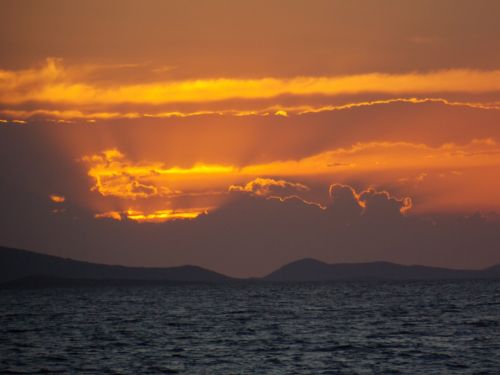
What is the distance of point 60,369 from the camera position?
64438 mm

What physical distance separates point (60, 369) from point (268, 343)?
77.4 ft

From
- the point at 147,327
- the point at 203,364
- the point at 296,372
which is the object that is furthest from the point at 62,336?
the point at 296,372

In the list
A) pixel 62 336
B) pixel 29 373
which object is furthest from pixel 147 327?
pixel 29 373

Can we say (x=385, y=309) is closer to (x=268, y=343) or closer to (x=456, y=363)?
(x=268, y=343)

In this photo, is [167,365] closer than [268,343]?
Yes

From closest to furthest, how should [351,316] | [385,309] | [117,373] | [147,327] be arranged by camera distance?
[117,373]
[147,327]
[351,316]
[385,309]

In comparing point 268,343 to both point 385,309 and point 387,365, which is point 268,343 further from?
point 385,309

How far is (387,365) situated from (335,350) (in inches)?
407

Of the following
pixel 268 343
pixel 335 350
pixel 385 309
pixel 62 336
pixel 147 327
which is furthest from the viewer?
pixel 385 309

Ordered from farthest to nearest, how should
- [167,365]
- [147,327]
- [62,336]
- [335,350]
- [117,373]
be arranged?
[147,327] < [62,336] < [335,350] < [167,365] < [117,373]

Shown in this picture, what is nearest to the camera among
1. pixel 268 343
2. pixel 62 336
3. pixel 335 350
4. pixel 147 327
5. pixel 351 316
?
pixel 335 350

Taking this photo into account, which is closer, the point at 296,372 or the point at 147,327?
the point at 296,372

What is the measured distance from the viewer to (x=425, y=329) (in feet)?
310

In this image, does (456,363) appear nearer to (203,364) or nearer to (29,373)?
(203,364)
